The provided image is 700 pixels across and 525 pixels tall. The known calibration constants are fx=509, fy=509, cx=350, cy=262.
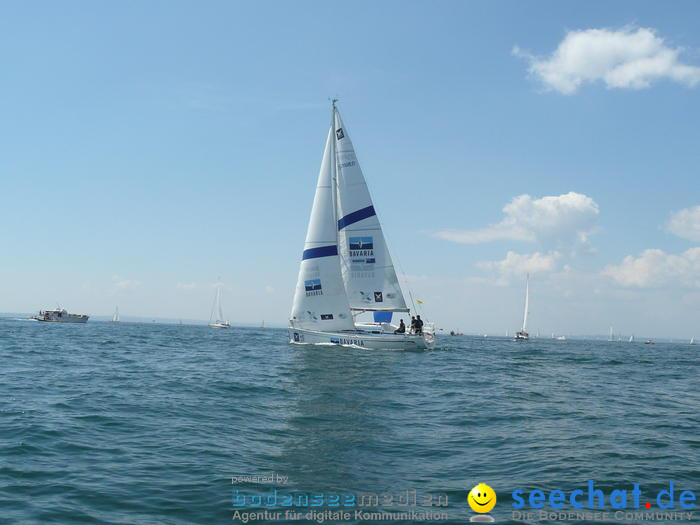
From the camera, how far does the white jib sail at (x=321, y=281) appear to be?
39.3 m

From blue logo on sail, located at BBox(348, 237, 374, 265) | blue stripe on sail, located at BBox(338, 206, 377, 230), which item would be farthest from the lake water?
blue stripe on sail, located at BBox(338, 206, 377, 230)

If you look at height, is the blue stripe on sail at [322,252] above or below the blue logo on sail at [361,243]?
below

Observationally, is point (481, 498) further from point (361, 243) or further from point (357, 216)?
point (357, 216)

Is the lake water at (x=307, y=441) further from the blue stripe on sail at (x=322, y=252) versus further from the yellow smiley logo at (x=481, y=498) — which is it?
the blue stripe on sail at (x=322, y=252)

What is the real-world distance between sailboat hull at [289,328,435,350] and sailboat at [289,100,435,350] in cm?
13

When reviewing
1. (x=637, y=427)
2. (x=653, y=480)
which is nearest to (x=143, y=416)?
(x=653, y=480)

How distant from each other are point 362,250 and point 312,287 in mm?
5278

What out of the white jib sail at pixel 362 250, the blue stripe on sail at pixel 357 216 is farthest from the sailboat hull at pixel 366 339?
the blue stripe on sail at pixel 357 216

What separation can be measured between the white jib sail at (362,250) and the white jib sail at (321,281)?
1.54 m

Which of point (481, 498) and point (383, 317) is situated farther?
point (383, 317)

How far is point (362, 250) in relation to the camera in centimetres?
4141

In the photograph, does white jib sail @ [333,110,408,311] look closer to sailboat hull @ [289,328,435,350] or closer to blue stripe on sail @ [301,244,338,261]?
blue stripe on sail @ [301,244,338,261]

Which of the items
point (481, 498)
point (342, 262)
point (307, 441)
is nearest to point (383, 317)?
point (342, 262)

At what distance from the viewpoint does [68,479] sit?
8.30 metres
